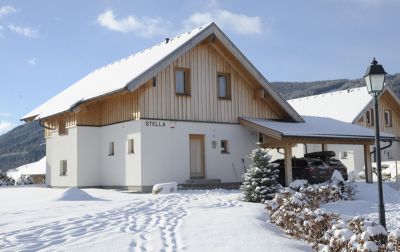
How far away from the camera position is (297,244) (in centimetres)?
853

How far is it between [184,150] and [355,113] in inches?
643

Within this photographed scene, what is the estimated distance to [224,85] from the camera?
902 inches

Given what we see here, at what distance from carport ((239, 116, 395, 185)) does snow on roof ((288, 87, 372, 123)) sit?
872cm

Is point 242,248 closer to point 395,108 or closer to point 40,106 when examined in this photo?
point 40,106

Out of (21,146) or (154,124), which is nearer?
(154,124)

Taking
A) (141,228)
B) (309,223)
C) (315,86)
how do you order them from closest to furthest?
(309,223), (141,228), (315,86)

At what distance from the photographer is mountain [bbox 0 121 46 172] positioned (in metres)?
96.6

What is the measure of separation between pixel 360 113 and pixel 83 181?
19.1m

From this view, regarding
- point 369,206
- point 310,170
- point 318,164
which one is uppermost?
point 318,164

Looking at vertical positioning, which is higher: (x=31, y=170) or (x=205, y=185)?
(x=31, y=170)

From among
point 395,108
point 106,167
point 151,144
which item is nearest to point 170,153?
point 151,144

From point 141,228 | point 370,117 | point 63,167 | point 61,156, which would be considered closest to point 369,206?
point 141,228

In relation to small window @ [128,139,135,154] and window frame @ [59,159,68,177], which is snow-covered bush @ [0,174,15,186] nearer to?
window frame @ [59,159,68,177]

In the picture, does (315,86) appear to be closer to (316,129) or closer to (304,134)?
(316,129)
